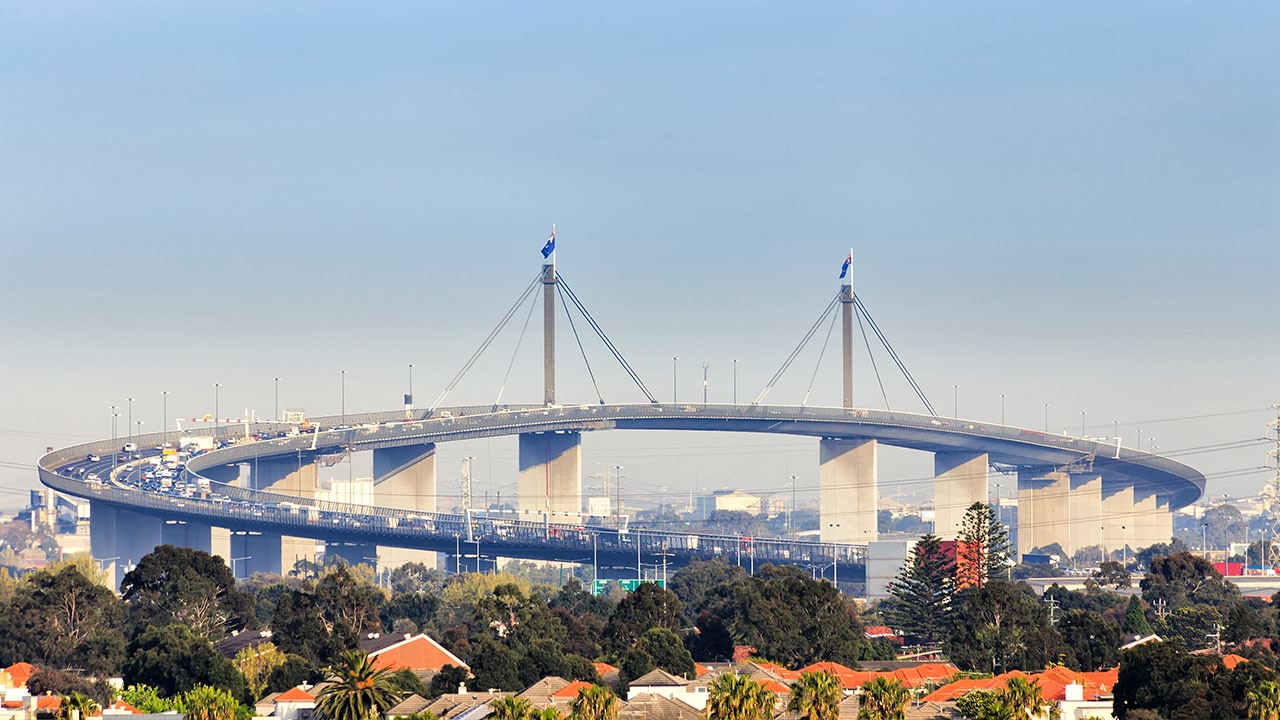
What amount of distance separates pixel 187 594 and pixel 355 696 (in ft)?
175

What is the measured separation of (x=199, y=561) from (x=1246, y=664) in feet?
219

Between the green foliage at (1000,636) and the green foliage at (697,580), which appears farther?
the green foliage at (697,580)

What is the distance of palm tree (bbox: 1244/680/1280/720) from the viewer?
234ft

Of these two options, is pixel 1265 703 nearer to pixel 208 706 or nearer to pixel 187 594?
pixel 208 706

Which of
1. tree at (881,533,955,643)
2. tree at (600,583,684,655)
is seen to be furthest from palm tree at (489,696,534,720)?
tree at (881,533,955,643)

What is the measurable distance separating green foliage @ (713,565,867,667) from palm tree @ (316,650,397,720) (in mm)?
39594

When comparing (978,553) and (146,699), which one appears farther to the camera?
(978,553)

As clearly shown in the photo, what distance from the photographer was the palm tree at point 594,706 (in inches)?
2908

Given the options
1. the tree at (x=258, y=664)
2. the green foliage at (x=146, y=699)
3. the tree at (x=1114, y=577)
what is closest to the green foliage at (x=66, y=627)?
the tree at (x=258, y=664)

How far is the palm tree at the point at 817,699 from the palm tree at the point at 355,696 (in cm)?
1348

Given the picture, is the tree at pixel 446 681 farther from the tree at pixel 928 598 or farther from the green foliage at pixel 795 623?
the tree at pixel 928 598

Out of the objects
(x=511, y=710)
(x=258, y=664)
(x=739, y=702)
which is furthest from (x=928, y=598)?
(x=511, y=710)

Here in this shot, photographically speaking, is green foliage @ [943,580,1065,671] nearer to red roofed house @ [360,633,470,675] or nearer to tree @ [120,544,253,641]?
red roofed house @ [360,633,470,675]

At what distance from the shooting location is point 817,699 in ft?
249
